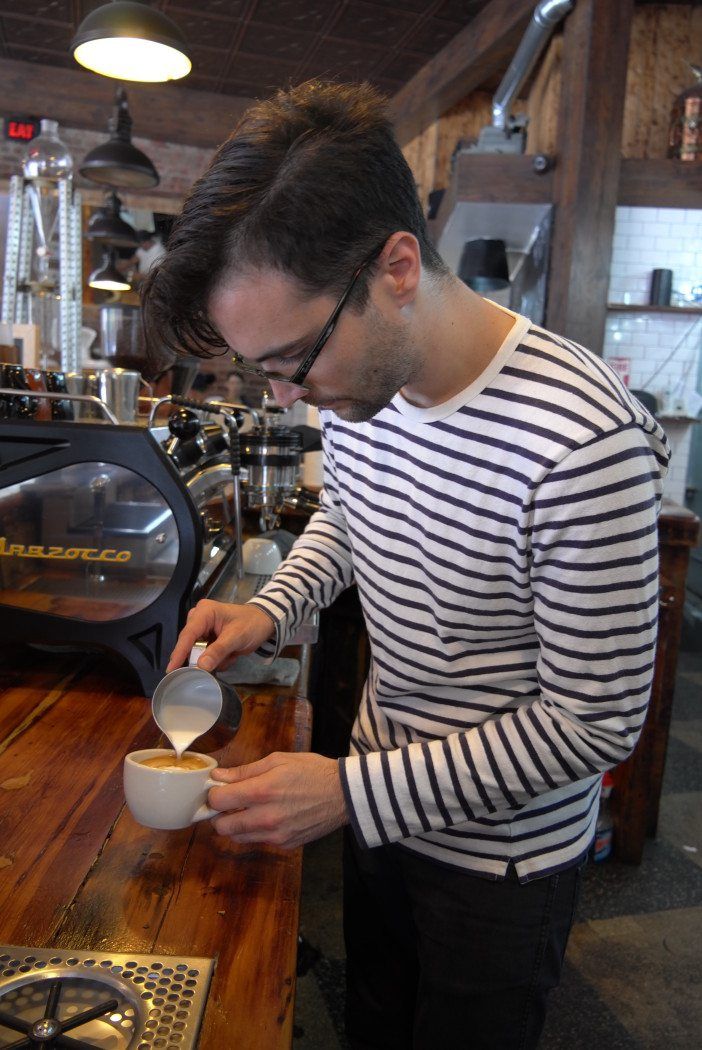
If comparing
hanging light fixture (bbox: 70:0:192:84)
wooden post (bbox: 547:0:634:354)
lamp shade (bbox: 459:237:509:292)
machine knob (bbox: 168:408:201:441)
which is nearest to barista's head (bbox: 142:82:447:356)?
machine knob (bbox: 168:408:201:441)

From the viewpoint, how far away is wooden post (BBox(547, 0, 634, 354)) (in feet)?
15.1

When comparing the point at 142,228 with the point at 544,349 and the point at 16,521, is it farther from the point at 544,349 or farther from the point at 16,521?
the point at 544,349

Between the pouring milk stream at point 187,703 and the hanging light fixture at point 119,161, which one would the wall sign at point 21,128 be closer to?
the hanging light fixture at point 119,161

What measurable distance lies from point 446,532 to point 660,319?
5.24 meters

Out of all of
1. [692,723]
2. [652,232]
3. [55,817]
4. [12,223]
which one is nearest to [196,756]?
[55,817]

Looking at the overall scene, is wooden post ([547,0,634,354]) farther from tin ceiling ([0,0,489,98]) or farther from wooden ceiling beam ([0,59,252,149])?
wooden ceiling beam ([0,59,252,149])

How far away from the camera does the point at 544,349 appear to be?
3.15 feet

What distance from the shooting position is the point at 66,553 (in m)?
1.40

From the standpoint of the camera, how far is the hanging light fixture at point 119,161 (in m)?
4.93

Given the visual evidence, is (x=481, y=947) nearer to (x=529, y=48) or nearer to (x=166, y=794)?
(x=166, y=794)

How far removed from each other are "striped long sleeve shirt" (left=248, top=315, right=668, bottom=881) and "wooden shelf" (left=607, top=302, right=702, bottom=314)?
4.79 metres

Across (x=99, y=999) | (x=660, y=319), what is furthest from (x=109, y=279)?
(x=99, y=999)

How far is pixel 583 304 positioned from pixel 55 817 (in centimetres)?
458

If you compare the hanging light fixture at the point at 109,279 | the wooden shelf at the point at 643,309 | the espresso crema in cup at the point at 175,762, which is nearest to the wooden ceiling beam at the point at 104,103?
the hanging light fixture at the point at 109,279
